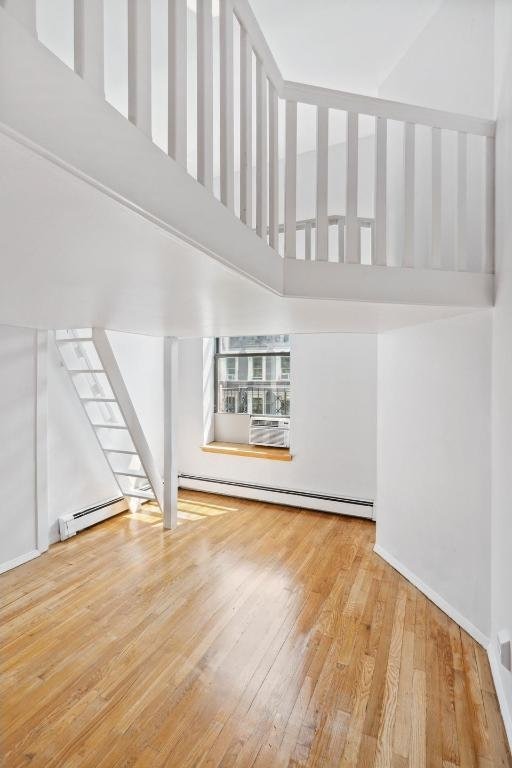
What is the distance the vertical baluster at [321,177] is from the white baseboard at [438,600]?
1.97 metres

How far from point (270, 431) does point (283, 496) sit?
27.3 inches

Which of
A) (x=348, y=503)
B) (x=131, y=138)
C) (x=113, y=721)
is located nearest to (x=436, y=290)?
(x=131, y=138)

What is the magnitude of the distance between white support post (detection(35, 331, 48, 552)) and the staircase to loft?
213 millimetres

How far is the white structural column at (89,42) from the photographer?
68 cm

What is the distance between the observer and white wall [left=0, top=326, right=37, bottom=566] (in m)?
2.66

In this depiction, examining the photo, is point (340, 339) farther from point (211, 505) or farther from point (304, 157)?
point (211, 505)

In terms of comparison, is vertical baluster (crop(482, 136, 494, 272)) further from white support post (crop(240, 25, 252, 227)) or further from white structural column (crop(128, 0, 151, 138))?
white structural column (crop(128, 0, 151, 138))

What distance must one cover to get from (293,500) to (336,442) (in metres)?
0.74

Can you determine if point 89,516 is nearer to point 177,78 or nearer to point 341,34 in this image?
point 177,78

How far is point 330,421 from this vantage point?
3752 mm

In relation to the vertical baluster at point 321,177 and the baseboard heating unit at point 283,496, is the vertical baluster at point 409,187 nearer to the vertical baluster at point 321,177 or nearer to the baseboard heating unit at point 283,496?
the vertical baluster at point 321,177

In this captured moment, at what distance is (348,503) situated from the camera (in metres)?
3.67

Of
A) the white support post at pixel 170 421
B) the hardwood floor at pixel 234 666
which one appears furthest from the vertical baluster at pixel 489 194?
the white support post at pixel 170 421

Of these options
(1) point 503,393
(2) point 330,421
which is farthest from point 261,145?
(2) point 330,421
